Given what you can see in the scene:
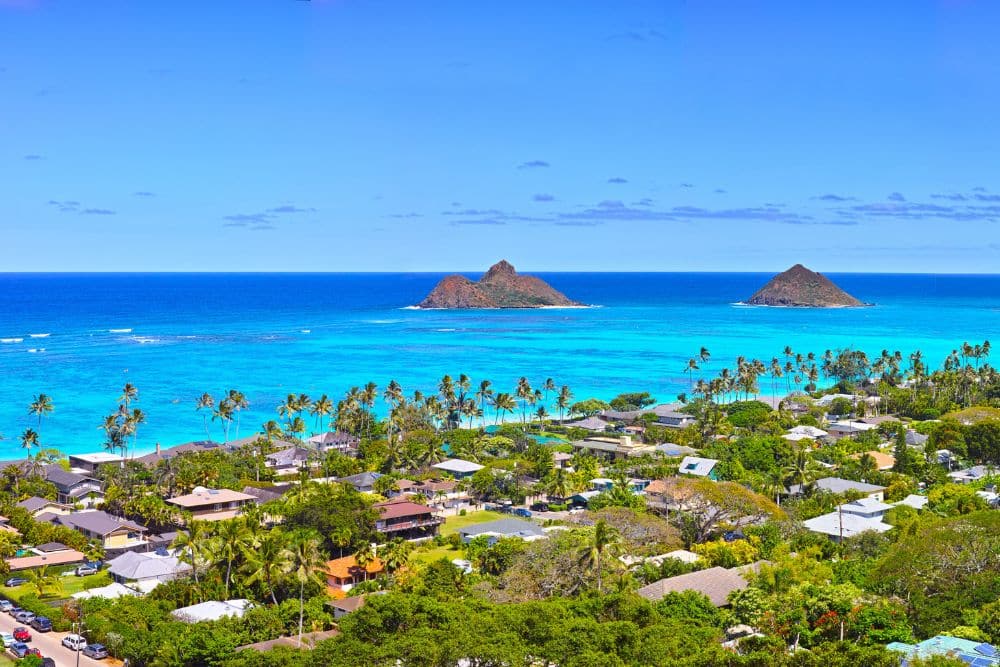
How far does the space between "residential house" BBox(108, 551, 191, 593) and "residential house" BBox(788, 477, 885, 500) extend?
31.3 metres

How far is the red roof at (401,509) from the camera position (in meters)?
42.7

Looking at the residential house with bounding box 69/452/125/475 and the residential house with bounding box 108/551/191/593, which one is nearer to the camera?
the residential house with bounding box 108/551/191/593

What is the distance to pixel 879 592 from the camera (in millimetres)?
30500

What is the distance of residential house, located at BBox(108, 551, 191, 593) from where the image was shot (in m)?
35.2

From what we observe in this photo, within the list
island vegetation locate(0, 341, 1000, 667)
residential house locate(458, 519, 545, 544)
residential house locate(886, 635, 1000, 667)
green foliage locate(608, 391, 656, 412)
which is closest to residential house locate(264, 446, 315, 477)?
island vegetation locate(0, 341, 1000, 667)

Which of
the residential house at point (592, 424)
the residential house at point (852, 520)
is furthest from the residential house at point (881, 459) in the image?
the residential house at point (592, 424)

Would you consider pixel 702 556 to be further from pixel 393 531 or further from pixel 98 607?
pixel 98 607

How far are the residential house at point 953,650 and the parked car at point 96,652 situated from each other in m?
23.8

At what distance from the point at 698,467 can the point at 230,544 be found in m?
29.7

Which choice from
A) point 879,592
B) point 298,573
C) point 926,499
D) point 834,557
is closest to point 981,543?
point 879,592

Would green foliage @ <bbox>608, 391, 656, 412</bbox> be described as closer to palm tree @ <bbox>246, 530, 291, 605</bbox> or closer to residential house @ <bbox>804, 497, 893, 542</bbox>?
residential house @ <bbox>804, 497, 893, 542</bbox>

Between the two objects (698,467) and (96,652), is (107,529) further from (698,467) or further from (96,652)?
(698,467)

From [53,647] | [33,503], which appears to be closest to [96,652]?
[53,647]

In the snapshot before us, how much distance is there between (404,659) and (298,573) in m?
8.30
